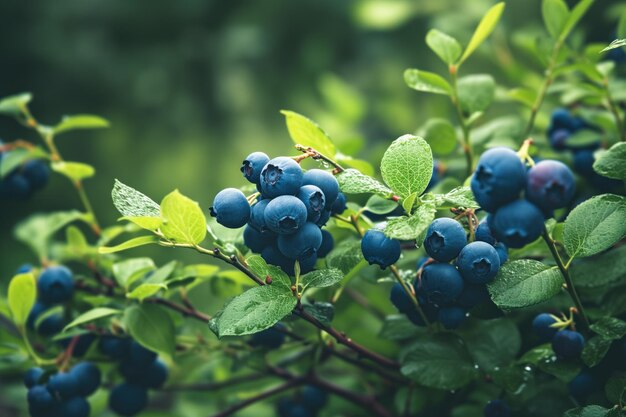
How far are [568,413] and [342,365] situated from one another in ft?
2.24

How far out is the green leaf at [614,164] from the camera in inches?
32.5

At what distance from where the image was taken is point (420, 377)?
96cm

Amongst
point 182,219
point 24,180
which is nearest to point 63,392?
point 182,219

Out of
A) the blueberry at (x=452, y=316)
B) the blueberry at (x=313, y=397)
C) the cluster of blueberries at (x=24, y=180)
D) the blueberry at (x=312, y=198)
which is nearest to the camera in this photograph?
the blueberry at (x=312, y=198)

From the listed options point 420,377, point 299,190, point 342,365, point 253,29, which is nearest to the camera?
point 299,190

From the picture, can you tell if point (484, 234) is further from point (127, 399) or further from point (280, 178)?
point (127, 399)

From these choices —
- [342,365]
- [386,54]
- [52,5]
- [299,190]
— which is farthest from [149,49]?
[299,190]

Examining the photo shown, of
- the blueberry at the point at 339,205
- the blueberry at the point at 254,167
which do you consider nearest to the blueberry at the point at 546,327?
the blueberry at the point at 339,205

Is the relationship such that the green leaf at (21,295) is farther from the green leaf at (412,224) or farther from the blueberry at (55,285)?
the green leaf at (412,224)

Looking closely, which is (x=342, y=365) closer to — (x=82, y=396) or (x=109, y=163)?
(x=82, y=396)

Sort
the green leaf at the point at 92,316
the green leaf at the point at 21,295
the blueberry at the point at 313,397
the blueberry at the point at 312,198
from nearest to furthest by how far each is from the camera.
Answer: the blueberry at the point at 312,198 < the green leaf at the point at 92,316 < the green leaf at the point at 21,295 < the blueberry at the point at 313,397

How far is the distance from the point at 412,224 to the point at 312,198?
0.13 m

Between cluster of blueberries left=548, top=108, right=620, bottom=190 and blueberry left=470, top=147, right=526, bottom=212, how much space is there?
58 cm

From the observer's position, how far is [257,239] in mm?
864
